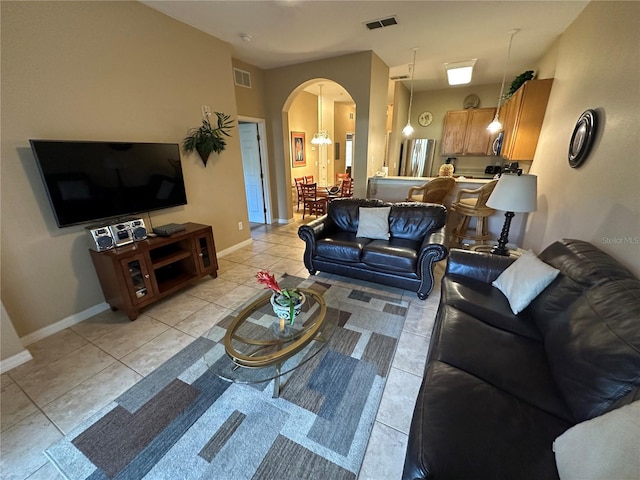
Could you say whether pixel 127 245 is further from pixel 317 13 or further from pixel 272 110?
pixel 272 110

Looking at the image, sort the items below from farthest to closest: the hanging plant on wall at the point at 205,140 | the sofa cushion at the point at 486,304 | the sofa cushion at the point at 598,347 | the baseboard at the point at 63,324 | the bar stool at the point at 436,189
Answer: the bar stool at the point at 436,189 < the hanging plant on wall at the point at 205,140 < the baseboard at the point at 63,324 < the sofa cushion at the point at 486,304 < the sofa cushion at the point at 598,347

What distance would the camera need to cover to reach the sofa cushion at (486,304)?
156 centimetres

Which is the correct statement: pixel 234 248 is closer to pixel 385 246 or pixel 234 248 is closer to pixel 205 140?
pixel 205 140

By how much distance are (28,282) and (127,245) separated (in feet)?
2.38

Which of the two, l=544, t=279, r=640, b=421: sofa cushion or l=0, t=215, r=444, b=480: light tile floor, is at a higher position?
l=544, t=279, r=640, b=421: sofa cushion

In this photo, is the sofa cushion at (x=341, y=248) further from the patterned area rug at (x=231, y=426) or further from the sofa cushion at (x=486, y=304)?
the patterned area rug at (x=231, y=426)

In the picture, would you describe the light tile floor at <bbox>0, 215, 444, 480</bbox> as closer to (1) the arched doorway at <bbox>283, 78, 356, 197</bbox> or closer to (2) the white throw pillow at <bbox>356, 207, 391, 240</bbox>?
(2) the white throw pillow at <bbox>356, 207, 391, 240</bbox>

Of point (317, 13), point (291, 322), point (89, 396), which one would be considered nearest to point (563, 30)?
point (317, 13)

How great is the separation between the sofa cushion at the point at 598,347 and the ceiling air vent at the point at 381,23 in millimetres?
3256

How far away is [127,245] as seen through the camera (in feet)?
7.87

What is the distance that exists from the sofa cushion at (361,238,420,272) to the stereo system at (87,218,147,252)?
2.34 m

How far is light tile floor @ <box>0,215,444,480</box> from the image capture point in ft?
4.39

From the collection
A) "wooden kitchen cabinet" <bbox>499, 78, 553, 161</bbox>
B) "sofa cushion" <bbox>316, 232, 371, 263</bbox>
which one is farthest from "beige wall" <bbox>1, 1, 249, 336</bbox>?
"wooden kitchen cabinet" <bbox>499, 78, 553, 161</bbox>

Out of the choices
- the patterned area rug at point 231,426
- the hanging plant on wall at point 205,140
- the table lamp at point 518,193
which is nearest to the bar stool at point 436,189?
the table lamp at point 518,193
